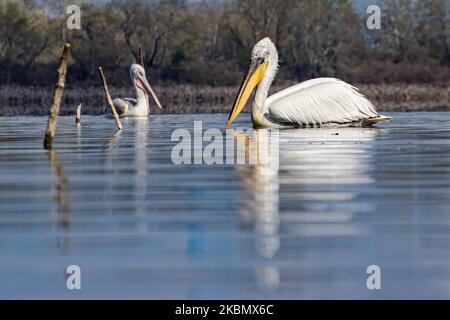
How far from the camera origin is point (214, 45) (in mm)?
72250

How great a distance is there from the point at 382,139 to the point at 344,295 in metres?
11.5

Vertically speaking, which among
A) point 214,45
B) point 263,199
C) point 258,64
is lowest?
point 263,199

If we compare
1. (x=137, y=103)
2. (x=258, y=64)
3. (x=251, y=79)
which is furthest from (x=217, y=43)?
(x=251, y=79)

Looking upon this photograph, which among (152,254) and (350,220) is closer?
(152,254)

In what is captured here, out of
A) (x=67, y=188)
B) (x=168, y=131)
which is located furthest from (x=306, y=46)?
(x=67, y=188)

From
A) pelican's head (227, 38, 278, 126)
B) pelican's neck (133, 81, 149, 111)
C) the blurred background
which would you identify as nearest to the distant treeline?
the blurred background

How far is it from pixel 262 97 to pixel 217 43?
51492 millimetres

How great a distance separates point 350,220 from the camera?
845cm

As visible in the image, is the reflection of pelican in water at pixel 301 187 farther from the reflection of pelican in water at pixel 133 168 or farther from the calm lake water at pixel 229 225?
the reflection of pelican in water at pixel 133 168

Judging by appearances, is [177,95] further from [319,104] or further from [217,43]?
[319,104]

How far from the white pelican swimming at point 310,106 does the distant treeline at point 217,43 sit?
37075 millimetres

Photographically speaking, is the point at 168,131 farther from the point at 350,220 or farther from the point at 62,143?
the point at 350,220

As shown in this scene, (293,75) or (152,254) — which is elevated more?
(293,75)

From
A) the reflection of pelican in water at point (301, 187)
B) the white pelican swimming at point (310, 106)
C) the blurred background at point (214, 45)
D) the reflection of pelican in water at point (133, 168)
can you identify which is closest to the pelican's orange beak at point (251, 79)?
the white pelican swimming at point (310, 106)
